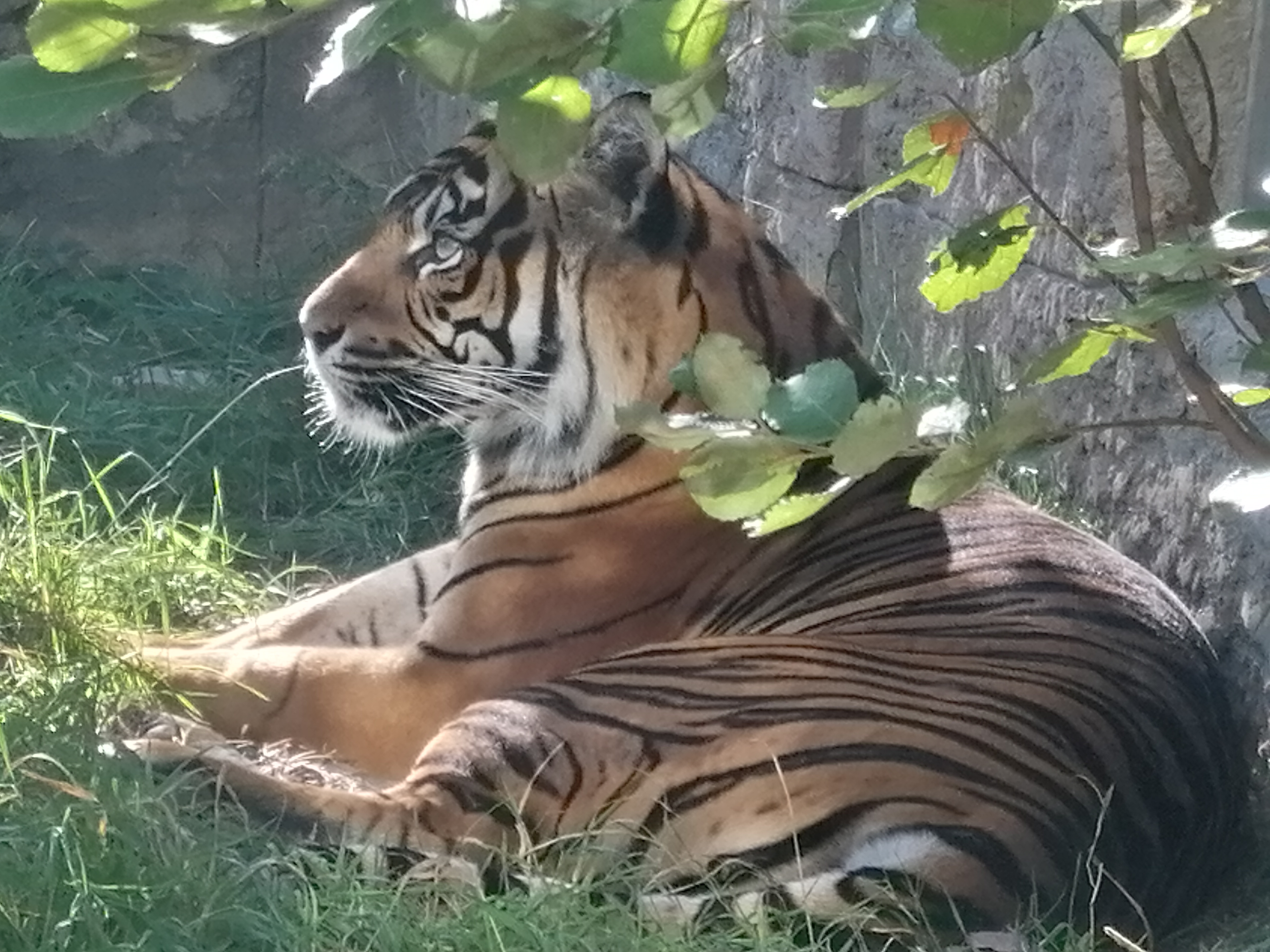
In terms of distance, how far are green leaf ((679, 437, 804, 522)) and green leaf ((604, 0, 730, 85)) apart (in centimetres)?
42

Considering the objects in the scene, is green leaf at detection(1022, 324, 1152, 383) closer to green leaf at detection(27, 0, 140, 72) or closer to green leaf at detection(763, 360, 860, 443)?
green leaf at detection(763, 360, 860, 443)

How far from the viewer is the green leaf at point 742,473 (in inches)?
71.7

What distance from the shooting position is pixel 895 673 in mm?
2623

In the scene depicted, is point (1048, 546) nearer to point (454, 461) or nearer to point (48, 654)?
point (48, 654)

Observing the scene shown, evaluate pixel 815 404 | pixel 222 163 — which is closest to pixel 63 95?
pixel 815 404

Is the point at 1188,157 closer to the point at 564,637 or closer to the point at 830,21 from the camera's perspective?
the point at 830,21

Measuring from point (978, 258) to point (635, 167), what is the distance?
0.87m

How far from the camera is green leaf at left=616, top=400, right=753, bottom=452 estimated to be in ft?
5.96

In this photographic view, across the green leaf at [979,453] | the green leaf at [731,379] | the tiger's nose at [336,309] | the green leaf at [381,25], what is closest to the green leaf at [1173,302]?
the green leaf at [979,453]

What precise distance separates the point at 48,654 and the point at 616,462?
3.12ft

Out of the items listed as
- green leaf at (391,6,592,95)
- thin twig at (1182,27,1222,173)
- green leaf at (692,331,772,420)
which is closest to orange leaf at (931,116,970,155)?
thin twig at (1182,27,1222,173)

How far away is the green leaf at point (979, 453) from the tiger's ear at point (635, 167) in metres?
1.24

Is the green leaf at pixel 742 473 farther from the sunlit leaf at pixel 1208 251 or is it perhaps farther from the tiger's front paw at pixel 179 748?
the tiger's front paw at pixel 179 748

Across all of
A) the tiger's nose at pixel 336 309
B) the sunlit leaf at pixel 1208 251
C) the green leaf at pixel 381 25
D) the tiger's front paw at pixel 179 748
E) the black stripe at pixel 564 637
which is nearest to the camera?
the green leaf at pixel 381 25
